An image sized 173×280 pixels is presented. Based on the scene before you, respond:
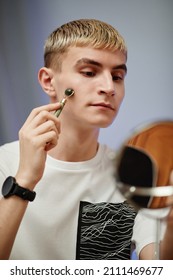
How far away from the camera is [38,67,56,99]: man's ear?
86cm

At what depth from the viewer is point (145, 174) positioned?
1.74ft

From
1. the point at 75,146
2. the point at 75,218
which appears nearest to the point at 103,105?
the point at 75,146

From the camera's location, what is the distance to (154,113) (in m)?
0.87

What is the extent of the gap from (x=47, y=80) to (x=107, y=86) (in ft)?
0.58

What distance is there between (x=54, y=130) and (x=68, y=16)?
351mm

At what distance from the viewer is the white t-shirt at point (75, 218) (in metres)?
0.78

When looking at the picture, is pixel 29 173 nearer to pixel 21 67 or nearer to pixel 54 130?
pixel 54 130

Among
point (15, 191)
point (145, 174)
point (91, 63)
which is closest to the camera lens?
point (145, 174)

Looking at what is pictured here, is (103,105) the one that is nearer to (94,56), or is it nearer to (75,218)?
(94,56)

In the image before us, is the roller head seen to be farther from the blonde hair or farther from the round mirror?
the round mirror

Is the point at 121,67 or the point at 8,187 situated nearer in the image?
the point at 8,187

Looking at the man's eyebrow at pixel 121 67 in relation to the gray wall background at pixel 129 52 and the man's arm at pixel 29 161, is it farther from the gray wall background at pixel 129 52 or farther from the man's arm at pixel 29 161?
the man's arm at pixel 29 161

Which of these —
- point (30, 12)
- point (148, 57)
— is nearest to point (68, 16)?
point (30, 12)

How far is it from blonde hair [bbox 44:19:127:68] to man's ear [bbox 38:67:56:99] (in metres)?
0.02
